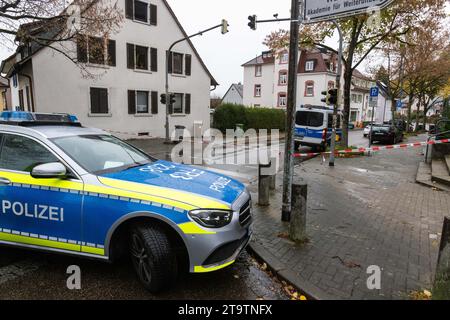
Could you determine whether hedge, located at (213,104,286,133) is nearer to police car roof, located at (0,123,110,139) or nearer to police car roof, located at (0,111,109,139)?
police car roof, located at (0,111,109,139)

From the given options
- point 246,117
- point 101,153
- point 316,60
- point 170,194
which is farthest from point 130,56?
point 316,60

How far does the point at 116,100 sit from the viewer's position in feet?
66.3

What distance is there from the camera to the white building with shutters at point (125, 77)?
17.3 meters

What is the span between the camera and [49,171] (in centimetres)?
314

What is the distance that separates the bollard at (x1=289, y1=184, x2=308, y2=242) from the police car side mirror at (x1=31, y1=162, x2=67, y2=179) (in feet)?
9.92

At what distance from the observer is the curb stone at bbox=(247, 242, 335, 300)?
10.4 feet

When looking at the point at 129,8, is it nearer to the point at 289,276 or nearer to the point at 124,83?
the point at 124,83

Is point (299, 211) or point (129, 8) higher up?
point (129, 8)

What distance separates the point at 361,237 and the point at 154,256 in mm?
3339

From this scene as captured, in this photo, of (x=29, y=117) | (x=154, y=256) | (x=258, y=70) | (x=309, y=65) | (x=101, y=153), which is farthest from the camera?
(x=258, y=70)

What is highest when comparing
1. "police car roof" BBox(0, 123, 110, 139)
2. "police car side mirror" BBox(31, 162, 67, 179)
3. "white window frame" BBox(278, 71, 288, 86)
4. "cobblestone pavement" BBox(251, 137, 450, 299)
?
"white window frame" BBox(278, 71, 288, 86)

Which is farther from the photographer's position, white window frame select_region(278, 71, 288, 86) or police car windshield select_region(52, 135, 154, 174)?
white window frame select_region(278, 71, 288, 86)

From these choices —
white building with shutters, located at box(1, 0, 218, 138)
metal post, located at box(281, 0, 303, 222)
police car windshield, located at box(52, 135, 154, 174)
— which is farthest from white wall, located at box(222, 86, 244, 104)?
police car windshield, located at box(52, 135, 154, 174)

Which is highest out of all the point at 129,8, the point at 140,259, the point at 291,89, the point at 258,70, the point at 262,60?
the point at 262,60
